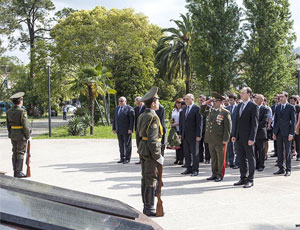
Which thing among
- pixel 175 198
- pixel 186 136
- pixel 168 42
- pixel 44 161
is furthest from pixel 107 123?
pixel 175 198

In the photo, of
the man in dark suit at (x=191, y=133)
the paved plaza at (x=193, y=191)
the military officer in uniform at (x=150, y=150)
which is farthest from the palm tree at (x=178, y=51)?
the military officer in uniform at (x=150, y=150)

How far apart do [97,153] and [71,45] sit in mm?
16428

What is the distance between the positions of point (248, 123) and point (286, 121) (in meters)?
1.59

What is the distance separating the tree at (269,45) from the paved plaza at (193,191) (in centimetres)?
2015

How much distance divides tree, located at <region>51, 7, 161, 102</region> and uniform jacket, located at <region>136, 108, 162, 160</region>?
847 inches

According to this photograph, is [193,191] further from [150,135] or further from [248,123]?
[150,135]

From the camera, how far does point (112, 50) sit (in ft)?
93.8

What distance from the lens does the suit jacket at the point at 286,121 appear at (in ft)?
27.0

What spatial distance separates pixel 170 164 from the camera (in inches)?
406

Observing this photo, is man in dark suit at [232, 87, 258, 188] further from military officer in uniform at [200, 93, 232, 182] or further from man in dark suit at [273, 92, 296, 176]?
man in dark suit at [273, 92, 296, 176]

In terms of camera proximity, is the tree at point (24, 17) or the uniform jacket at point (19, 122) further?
the tree at point (24, 17)

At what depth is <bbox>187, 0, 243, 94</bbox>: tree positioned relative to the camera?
100 ft

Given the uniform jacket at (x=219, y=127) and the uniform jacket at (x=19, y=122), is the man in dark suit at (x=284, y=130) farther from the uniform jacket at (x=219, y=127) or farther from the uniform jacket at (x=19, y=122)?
the uniform jacket at (x=19, y=122)

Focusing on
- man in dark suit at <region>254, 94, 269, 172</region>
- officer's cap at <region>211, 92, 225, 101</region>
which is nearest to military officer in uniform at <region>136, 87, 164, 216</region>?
officer's cap at <region>211, 92, 225, 101</region>
